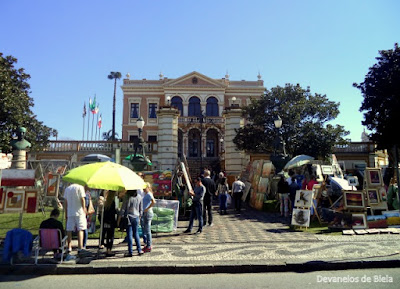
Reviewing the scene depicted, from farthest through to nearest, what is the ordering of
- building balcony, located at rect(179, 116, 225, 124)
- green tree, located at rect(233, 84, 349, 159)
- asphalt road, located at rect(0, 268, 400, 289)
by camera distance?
building balcony, located at rect(179, 116, 225, 124)
green tree, located at rect(233, 84, 349, 159)
asphalt road, located at rect(0, 268, 400, 289)

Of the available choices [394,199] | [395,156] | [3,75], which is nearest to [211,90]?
[3,75]

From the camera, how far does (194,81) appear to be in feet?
133

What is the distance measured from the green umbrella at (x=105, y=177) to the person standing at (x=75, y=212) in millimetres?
607

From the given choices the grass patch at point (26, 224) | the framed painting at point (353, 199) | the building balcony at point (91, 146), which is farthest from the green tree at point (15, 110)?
the framed painting at point (353, 199)

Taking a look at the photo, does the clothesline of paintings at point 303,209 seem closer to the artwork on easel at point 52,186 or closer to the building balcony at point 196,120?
the artwork on easel at point 52,186

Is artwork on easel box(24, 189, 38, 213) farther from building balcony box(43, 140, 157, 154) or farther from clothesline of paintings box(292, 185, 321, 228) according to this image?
building balcony box(43, 140, 157, 154)

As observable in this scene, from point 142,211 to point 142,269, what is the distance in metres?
1.83

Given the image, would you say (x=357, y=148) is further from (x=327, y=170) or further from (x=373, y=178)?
(x=373, y=178)

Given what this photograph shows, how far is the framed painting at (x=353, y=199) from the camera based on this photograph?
9.44m

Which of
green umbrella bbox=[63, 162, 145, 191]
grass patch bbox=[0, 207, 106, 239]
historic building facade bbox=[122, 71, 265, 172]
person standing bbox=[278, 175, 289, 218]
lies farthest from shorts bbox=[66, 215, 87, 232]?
historic building facade bbox=[122, 71, 265, 172]

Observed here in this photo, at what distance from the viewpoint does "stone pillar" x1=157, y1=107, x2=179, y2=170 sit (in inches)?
813

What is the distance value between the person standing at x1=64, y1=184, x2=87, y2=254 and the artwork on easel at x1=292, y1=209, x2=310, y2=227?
21.6 ft

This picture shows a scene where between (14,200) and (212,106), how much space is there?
111ft

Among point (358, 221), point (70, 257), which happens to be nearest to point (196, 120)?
point (358, 221)
